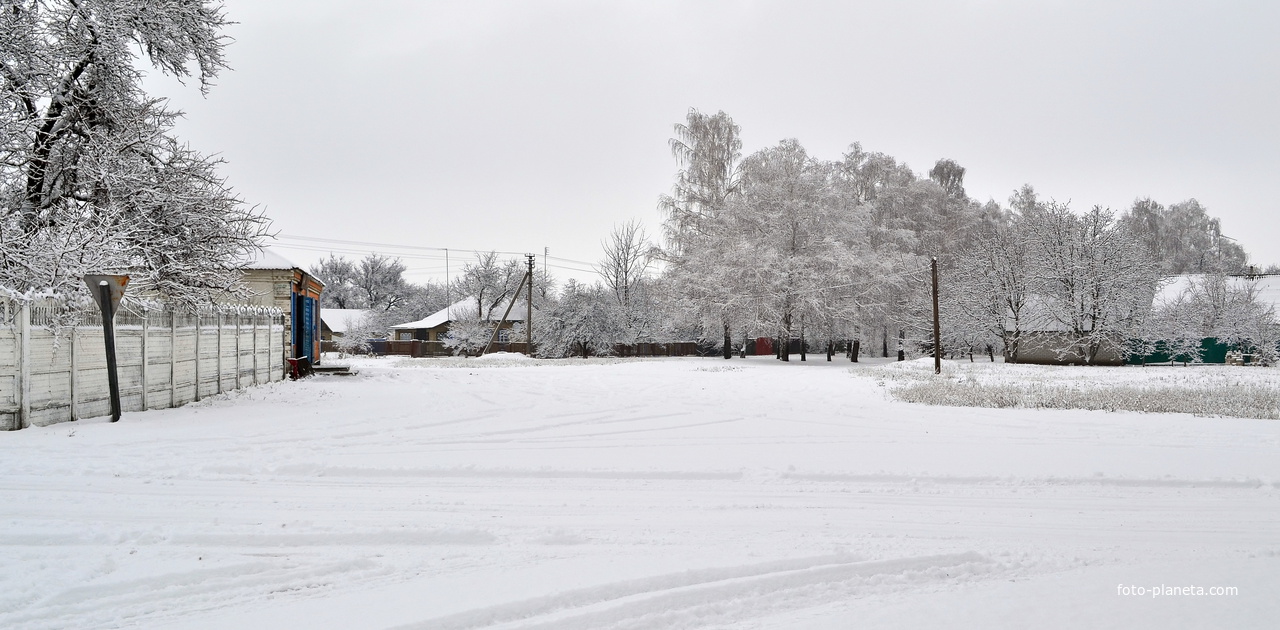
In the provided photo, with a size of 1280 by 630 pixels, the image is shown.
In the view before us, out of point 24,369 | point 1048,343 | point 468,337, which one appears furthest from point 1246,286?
point 24,369

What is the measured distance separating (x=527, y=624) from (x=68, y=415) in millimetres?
9492

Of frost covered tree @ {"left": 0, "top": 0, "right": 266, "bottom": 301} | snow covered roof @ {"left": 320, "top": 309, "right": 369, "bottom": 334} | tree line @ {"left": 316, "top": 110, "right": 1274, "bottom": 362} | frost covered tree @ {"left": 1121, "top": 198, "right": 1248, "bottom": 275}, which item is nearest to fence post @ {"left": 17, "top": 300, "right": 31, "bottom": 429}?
frost covered tree @ {"left": 0, "top": 0, "right": 266, "bottom": 301}

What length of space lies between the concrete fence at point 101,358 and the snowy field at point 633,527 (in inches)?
24.9

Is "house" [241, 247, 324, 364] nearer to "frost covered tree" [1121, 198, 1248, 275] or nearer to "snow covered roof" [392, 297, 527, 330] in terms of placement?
"snow covered roof" [392, 297, 527, 330]

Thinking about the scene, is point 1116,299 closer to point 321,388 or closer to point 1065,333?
point 1065,333

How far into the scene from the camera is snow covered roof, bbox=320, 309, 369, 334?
65.9 metres

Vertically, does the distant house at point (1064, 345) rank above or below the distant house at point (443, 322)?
below

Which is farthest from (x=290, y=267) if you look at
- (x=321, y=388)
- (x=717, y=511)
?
(x=717, y=511)

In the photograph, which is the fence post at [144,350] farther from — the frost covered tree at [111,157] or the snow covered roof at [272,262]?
the snow covered roof at [272,262]

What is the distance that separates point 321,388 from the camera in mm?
16734

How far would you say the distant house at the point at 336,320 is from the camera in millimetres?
65500

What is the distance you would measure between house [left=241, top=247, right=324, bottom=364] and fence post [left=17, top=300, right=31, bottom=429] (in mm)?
10759

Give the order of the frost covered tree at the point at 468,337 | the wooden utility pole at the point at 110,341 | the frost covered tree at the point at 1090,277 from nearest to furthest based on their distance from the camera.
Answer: the wooden utility pole at the point at 110,341 < the frost covered tree at the point at 1090,277 < the frost covered tree at the point at 468,337

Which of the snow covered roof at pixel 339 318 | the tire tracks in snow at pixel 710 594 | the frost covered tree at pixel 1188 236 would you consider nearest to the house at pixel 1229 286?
the frost covered tree at pixel 1188 236
